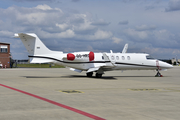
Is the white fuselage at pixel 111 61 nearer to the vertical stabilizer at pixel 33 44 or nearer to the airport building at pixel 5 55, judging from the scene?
the vertical stabilizer at pixel 33 44

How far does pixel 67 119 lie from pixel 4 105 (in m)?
3.72

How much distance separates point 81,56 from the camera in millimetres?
29422

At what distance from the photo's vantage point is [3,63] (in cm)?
7294

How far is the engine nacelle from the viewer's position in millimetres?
28906

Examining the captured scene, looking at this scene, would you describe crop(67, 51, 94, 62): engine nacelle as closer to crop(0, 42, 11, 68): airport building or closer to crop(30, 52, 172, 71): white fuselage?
crop(30, 52, 172, 71): white fuselage

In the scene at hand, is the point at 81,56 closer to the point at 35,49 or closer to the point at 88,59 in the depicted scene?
the point at 88,59

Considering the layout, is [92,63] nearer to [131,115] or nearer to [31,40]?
[31,40]

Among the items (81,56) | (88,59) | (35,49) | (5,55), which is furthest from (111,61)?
(5,55)

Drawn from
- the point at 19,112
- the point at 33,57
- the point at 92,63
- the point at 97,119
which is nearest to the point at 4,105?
the point at 19,112

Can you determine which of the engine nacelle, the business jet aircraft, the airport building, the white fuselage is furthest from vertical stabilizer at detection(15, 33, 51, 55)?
the airport building

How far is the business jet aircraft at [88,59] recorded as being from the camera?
28062 mm

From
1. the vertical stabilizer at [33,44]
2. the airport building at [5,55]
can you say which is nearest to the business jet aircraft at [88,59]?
the vertical stabilizer at [33,44]

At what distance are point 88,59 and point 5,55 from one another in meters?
51.1

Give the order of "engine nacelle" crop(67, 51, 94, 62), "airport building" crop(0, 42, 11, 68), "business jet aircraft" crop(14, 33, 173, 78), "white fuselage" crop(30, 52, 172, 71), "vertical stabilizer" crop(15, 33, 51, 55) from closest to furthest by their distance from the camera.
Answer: "vertical stabilizer" crop(15, 33, 51, 55) < "business jet aircraft" crop(14, 33, 173, 78) < "white fuselage" crop(30, 52, 172, 71) < "engine nacelle" crop(67, 51, 94, 62) < "airport building" crop(0, 42, 11, 68)
